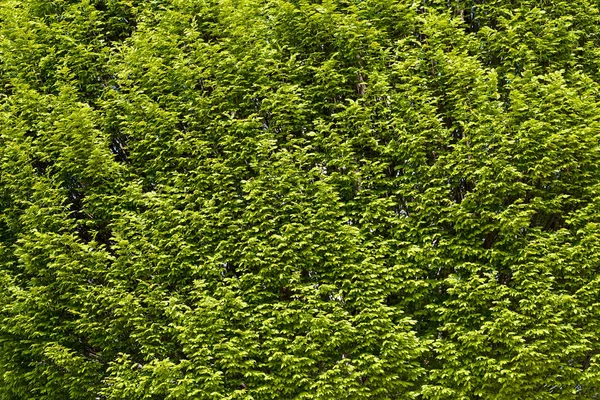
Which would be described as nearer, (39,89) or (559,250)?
(559,250)

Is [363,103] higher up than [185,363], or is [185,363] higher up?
[363,103]

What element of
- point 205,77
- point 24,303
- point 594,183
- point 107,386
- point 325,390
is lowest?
point 107,386

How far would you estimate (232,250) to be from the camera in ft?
26.8

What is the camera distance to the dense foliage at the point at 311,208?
742 cm

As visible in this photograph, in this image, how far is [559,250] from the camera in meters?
7.54

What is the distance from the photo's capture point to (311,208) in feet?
26.6

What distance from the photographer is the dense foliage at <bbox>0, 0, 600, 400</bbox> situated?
24.3ft

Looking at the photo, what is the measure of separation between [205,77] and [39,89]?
325 cm

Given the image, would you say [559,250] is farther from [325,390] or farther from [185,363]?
[185,363]

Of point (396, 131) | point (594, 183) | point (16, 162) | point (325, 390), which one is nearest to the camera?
point (325, 390)

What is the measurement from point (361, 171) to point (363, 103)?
4.13 ft

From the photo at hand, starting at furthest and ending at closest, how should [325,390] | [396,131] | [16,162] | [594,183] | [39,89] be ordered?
[39,89], [16,162], [396,131], [594,183], [325,390]

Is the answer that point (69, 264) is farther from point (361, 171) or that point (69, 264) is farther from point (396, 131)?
point (396, 131)

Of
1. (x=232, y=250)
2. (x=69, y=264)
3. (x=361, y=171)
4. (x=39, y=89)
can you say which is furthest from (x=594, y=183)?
(x=39, y=89)
